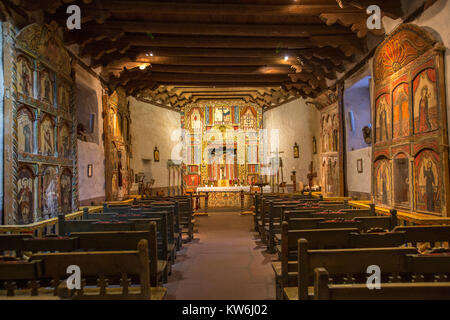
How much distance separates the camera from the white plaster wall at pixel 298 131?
13492mm

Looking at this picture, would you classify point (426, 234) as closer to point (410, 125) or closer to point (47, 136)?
point (410, 125)

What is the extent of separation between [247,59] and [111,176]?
5.07 meters

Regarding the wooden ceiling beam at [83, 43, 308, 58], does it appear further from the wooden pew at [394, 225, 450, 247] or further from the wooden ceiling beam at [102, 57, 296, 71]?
the wooden pew at [394, 225, 450, 247]

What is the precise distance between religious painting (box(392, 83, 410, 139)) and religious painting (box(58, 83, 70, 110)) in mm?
6420

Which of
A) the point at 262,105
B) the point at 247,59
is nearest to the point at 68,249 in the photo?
the point at 247,59

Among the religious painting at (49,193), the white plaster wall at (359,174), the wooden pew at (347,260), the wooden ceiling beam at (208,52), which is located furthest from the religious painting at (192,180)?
the wooden pew at (347,260)

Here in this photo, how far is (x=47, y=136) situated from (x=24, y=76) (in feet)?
3.99

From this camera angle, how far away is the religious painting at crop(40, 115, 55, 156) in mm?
Result: 6137

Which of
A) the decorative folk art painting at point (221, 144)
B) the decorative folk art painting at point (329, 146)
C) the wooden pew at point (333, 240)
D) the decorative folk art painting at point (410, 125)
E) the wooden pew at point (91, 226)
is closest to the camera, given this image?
the wooden pew at point (333, 240)

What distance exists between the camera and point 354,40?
8031 millimetres

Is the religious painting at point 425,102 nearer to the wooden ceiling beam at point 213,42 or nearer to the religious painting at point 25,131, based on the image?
the wooden ceiling beam at point 213,42

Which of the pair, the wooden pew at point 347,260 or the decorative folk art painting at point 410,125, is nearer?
the wooden pew at point 347,260

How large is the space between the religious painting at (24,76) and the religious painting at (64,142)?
1.28 m

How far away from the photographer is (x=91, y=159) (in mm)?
8633
